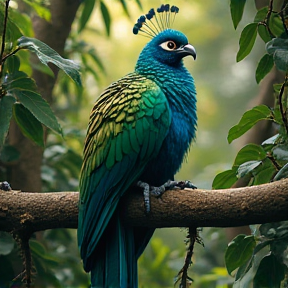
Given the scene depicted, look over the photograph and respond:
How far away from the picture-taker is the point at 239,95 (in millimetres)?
9336

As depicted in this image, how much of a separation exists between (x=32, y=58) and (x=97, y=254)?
5.66ft

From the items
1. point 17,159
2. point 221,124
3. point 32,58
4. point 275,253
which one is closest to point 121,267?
point 275,253

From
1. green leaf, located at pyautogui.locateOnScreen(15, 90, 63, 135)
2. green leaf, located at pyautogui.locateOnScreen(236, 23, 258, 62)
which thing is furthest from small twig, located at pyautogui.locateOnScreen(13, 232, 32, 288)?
green leaf, located at pyautogui.locateOnScreen(236, 23, 258, 62)

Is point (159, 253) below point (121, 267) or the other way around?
the other way around

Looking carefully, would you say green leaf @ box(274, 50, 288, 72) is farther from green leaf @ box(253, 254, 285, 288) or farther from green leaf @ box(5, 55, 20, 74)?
green leaf @ box(5, 55, 20, 74)

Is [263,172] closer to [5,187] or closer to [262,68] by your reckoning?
[262,68]

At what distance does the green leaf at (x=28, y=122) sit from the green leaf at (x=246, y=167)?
94 cm

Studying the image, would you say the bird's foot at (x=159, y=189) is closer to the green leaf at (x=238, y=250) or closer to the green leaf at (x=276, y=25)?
the green leaf at (x=238, y=250)

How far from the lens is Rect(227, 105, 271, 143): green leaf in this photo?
2424 mm

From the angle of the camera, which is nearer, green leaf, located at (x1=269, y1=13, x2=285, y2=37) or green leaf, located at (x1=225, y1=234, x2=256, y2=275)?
green leaf, located at (x1=225, y1=234, x2=256, y2=275)

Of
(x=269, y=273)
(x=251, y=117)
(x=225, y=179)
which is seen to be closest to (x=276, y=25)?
(x=251, y=117)

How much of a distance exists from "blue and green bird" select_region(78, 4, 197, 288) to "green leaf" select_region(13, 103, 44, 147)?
24 centimetres

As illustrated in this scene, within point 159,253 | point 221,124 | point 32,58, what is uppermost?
point 221,124

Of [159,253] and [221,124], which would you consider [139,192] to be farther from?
[221,124]
